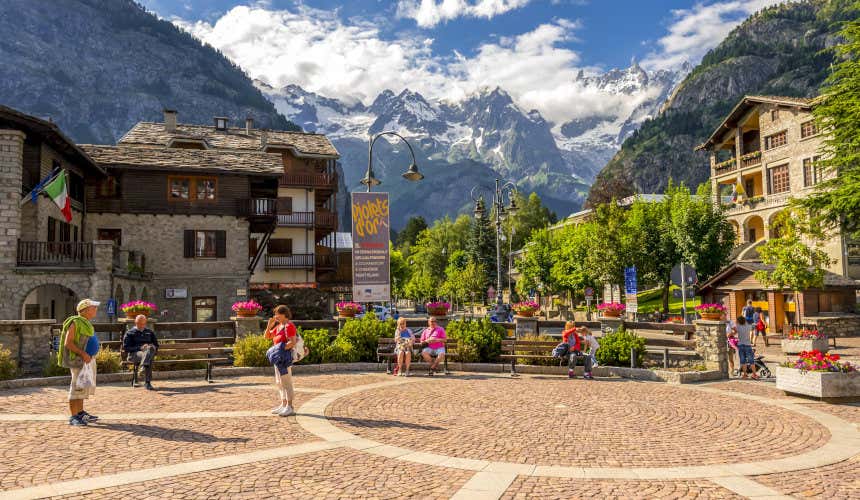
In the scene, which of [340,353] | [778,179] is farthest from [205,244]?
[778,179]

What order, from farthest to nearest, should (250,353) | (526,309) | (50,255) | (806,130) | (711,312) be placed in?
(806,130)
(50,255)
(526,309)
(250,353)
(711,312)

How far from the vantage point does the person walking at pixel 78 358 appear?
356 inches

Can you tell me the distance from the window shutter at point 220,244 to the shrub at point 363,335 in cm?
1619

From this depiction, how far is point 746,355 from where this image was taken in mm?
15281

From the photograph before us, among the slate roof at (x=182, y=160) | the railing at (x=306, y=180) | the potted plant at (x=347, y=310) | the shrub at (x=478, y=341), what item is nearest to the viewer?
the shrub at (x=478, y=341)

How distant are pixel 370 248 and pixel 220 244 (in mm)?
17995

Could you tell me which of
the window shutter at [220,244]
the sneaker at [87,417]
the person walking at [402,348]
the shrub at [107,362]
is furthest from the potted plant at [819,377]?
the window shutter at [220,244]

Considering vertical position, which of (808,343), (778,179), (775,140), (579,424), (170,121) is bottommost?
(579,424)

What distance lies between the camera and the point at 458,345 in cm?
1681

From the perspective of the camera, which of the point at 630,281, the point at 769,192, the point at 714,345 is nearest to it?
the point at 714,345

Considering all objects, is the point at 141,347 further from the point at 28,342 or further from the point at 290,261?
the point at 290,261

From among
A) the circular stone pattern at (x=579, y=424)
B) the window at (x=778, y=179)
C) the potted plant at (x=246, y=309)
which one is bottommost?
the circular stone pattern at (x=579, y=424)

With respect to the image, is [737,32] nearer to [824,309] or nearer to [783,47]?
[783,47]

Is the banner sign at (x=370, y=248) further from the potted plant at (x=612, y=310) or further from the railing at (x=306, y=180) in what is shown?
the railing at (x=306, y=180)
